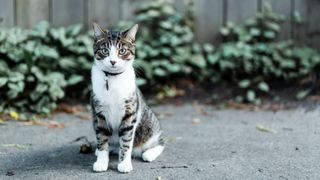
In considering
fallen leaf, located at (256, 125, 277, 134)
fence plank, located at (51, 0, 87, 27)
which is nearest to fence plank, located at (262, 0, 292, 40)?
fallen leaf, located at (256, 125, 277, 134)

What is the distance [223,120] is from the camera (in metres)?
5.37

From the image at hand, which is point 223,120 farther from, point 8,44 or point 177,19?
point 8,44

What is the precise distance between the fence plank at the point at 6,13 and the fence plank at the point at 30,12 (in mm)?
75

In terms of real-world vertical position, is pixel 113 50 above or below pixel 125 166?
above

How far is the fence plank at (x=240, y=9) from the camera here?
6.34 meters

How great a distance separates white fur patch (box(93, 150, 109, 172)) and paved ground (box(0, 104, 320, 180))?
2.0 inches

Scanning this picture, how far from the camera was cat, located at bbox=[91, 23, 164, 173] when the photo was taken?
3.54 m

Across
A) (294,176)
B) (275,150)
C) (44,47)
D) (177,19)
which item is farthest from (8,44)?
(294,176)

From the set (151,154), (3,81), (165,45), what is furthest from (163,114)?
(151,154)

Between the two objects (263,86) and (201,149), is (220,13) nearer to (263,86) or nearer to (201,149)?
(263,86)

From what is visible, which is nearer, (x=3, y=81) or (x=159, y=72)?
(x=3, y=81)

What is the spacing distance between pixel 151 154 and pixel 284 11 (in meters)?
3.14

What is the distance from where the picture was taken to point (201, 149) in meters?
4.25

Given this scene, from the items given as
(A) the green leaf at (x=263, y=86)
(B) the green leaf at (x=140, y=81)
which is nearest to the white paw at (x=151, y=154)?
(B) the green leaf at (x=140, y=81)
